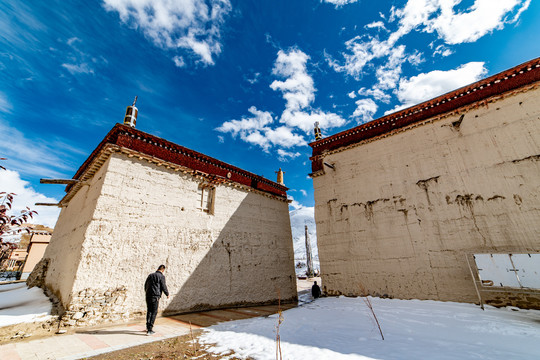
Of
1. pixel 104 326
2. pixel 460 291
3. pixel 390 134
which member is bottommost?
pixel 104 326

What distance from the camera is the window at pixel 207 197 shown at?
10.7 metres

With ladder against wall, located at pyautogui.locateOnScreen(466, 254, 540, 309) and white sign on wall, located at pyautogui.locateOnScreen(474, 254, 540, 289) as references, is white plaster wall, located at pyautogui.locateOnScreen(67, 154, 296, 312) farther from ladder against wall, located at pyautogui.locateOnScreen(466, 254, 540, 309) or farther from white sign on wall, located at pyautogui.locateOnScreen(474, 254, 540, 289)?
white sign on wall, located at pyautogui.locateOnScreen(474, 254, 540, 289)

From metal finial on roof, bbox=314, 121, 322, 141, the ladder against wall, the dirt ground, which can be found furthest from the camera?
metal finial on roof, bbox=314, 121, 322, 141

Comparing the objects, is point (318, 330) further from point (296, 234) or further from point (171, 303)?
point (296, 234)

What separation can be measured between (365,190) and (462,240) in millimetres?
3828

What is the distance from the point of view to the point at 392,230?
361 inches

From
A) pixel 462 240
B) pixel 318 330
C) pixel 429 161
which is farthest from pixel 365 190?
pixel 318 330

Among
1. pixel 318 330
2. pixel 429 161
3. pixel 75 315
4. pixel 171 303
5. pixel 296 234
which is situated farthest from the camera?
pixel 296 234

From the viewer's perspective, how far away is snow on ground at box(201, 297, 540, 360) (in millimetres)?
3836

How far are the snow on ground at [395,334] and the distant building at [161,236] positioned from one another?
189cm

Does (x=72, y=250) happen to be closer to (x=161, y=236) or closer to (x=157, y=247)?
(x=157, y=247)

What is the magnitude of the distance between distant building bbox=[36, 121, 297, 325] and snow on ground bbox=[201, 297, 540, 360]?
6.19ft

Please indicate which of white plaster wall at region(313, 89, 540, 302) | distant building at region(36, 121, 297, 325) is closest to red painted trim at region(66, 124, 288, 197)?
distant building at region(36, 121, 297, 325)

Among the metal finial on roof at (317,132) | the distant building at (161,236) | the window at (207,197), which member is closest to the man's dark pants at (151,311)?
the distant building at (161,236)
